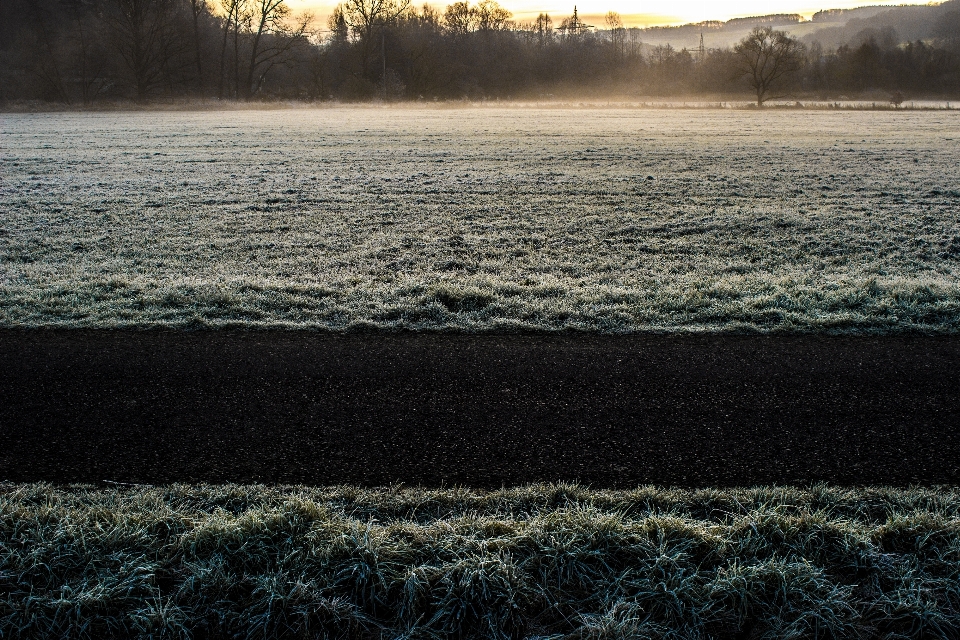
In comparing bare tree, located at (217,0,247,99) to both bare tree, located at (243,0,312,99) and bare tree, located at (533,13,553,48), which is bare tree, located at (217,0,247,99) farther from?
bare tree, located at (533,13,553,48)

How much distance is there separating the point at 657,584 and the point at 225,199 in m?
12.7

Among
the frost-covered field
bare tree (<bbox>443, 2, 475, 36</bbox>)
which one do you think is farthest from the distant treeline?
the frost-covered field

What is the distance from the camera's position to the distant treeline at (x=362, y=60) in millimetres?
63031

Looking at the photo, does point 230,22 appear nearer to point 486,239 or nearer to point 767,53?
point 767,53

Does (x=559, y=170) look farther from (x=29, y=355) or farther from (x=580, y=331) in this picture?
(x=29, y=355)

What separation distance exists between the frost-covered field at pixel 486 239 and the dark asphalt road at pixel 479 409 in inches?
24.8

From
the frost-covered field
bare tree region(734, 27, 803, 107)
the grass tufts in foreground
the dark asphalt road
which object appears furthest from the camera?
bare tree region(734, 27, 803, 107)

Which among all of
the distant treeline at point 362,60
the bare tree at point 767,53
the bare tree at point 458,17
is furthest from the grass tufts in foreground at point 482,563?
the bare tree at point 458,17

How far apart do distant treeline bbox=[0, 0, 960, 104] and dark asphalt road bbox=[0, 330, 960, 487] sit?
64.0 meters

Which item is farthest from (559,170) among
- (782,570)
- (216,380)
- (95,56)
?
(95,56)

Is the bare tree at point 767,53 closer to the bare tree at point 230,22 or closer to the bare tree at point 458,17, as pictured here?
the bare tree at point 458,17

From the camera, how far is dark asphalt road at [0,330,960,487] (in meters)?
3.63

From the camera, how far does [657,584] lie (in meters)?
2.72

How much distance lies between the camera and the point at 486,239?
32.7 feet
